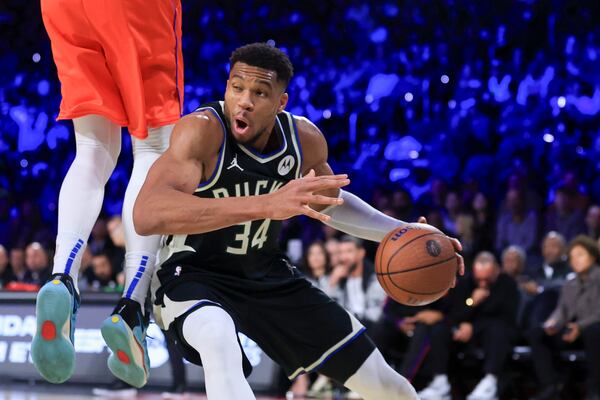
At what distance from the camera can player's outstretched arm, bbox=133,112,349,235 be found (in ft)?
9.60

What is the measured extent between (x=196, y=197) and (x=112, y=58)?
720mm

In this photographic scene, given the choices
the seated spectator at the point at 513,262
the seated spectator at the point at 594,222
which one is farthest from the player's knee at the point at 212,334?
the seated spectator at the point at 594,222

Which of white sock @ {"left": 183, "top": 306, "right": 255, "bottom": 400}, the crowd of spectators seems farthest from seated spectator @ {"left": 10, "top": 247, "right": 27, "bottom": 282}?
white sock @ {"left": 183, "top": 306, "right": 255, "bottom": 400}

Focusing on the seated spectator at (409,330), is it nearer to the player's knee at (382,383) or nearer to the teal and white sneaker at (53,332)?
the player's knee at (382,383)

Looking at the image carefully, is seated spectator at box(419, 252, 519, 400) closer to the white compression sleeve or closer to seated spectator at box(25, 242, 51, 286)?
the white compression sleeve

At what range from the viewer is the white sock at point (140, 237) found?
11.6 feet

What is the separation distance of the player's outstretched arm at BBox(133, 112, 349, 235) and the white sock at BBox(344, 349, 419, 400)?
972 millimetres

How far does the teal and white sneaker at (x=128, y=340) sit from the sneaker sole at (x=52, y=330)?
15cm

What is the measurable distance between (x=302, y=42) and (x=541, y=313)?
5.27 m

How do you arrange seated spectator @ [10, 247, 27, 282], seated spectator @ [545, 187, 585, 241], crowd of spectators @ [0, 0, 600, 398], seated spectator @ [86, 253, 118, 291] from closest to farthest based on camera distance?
1. crowd of spectators @ [0, 0, 600, 398]
2. seated spectator @ [545, 187, 585, 241]
3. seated spectator @ [86, 253, 118, 291]
4. seated spectator @ [10, 247, 27, 282]

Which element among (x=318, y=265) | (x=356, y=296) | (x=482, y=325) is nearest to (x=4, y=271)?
(x=318, y=265)

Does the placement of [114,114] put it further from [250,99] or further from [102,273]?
[102,273]

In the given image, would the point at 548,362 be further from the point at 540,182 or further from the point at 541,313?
the point at 540,182

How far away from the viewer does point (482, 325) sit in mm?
7875
